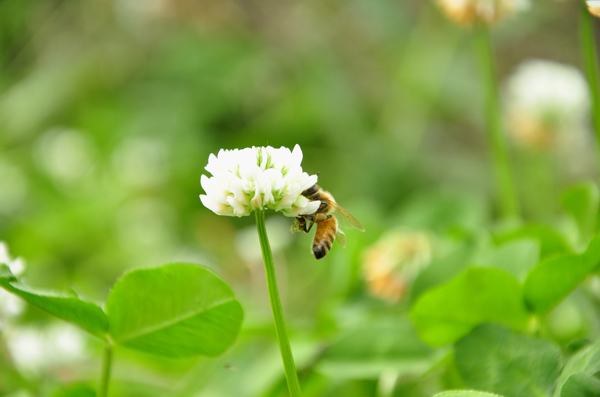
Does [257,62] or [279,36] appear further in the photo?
[279,36]

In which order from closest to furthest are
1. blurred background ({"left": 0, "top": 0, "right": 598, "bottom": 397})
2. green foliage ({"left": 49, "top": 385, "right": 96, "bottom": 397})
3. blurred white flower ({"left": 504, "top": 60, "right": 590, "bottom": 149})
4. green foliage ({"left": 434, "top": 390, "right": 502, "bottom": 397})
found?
green foliage ({"left": 434, "top": 390, "right": 502, "bottom": 397})
green foliage ({"left": 49, "top": 385, "right": 96, "bottom": 397})
blurred background ({"left": 0, "top": 0, "right": 598, "bottom": 397})
blurred white flower ({"left": 504, "top": 60, "right": 590, "bottom": 149})

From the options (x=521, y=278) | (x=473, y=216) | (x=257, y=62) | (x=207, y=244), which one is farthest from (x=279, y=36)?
(x=521, y=278)

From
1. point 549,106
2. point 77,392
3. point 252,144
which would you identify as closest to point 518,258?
point 77,392

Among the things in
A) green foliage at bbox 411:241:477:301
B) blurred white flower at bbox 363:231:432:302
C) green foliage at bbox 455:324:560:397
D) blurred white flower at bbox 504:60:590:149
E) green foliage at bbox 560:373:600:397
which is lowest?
green foliage at bbox 560:373:600:397

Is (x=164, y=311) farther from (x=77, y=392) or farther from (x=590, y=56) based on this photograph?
(x=590, y=56)

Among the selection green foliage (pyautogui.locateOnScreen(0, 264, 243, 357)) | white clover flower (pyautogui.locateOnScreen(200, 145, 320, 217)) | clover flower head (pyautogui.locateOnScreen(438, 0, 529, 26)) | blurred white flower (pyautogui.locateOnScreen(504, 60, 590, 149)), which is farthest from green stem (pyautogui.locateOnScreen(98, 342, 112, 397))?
blurred white flower (pyautogui.locateOnScreen(504, 60, 590, 149))

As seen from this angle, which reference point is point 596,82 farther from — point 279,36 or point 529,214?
point 279,36

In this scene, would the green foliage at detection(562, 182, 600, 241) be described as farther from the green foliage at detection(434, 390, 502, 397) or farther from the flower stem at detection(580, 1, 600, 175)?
the green foliage at detection(434, 390, 502, 397)
